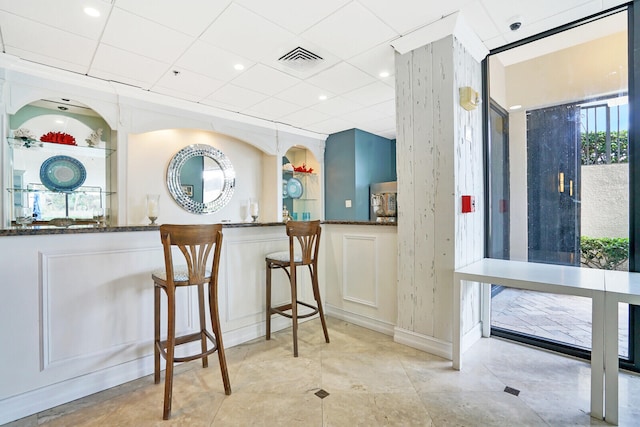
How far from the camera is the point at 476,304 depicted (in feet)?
8.66

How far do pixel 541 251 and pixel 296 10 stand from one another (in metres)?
2.87

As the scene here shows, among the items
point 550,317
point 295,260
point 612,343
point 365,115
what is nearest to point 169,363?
point 295,260

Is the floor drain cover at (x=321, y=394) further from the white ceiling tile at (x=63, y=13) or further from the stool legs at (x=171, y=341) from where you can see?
the white ceiling tile at (x=63, y=13)

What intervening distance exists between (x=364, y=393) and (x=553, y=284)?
4.28ft

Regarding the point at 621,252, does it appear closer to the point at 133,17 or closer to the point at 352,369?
the point at 352,369

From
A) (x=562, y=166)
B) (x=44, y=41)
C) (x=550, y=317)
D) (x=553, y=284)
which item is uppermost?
(x=44, y=41)

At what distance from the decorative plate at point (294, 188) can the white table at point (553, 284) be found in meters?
3.63

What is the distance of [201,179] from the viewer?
4.41m

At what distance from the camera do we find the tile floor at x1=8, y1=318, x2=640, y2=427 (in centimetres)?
161

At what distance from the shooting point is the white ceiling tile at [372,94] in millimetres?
3516

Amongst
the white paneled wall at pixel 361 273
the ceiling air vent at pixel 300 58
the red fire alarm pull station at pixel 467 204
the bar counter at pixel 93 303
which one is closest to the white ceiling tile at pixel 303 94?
the ceiling air vent at pixel 300 58

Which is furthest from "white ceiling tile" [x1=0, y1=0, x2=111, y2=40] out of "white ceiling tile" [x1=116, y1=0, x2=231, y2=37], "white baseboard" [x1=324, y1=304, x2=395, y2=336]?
"white baseboard" [x1=324, y1=304, x2=395, y2=336]

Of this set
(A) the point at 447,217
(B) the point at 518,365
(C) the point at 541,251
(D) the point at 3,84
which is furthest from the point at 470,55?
(D) the point at 3,84

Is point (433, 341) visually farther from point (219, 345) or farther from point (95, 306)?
point (95, 306)
